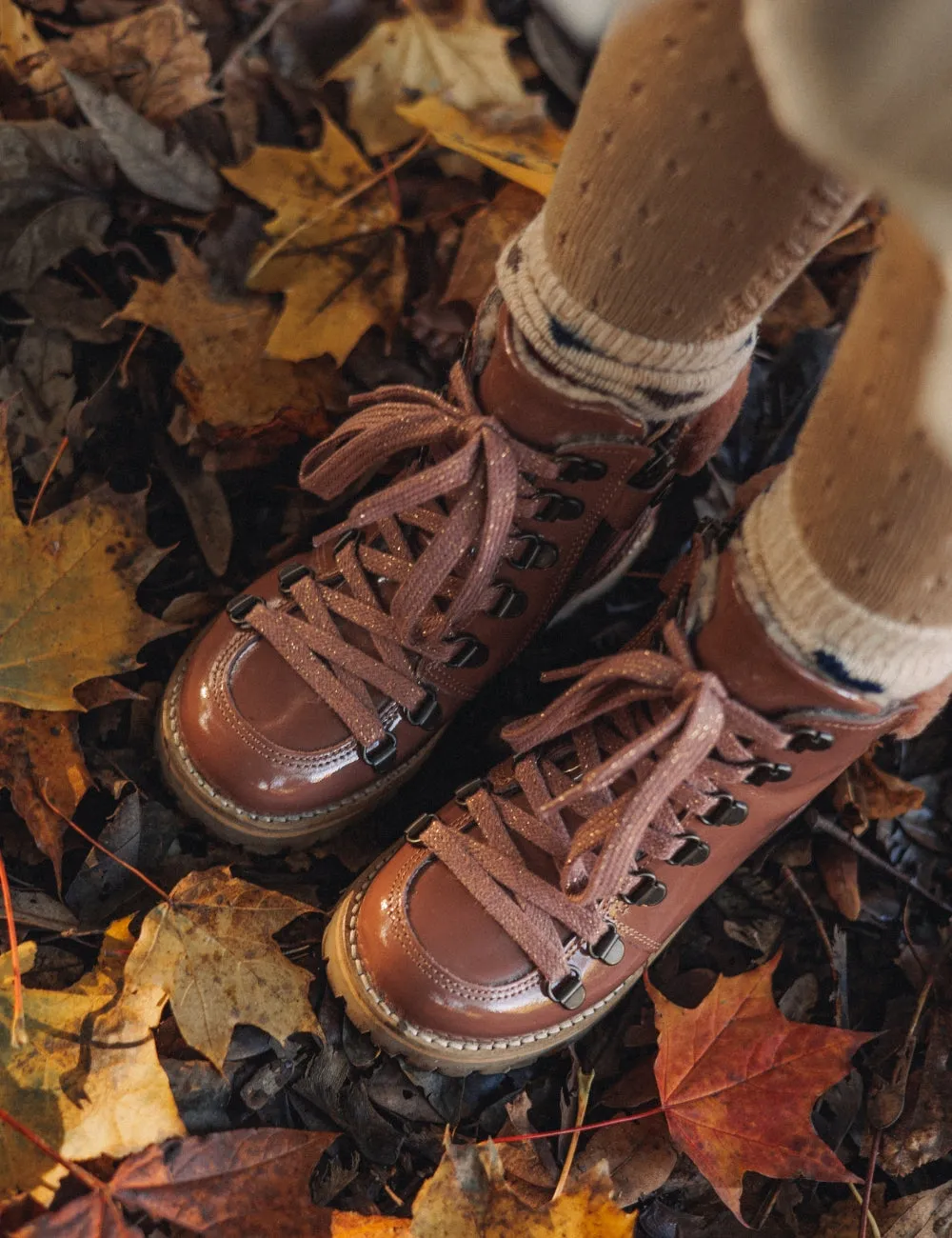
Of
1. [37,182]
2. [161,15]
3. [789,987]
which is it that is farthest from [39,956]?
[161,15]

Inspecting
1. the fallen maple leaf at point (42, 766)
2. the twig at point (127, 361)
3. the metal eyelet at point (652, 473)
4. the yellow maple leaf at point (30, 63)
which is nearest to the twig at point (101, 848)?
the fallen maple leaf at point (42, 766)

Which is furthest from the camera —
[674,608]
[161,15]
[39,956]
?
[161,15]

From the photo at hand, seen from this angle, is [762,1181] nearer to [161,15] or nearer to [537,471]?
[537,471]

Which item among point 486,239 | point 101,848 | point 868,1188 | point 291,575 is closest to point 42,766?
point 101,848

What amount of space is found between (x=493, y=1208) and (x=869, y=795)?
66cm

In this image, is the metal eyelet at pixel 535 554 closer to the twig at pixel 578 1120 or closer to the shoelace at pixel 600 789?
the shoelace at pixel 600 789

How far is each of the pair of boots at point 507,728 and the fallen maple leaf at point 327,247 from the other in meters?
0.28

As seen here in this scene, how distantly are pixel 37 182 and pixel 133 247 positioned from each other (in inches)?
5.5

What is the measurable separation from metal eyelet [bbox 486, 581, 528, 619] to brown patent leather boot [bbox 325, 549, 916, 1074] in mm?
112

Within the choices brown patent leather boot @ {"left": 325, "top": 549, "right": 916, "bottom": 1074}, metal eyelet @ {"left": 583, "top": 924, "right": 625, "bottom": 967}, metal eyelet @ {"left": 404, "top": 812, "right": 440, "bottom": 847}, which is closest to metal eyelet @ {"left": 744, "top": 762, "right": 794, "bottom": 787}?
brown patent leather boot @ {"left": 325, "top": 549, "right": 916, "bottom": 1074}

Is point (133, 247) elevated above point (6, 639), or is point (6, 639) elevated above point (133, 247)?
point (133, 247)

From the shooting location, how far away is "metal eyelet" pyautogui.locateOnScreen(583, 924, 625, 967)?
975mm

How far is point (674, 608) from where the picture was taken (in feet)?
2.94

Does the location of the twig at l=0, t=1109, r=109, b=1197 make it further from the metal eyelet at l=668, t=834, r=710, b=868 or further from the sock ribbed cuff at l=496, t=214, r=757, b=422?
the sock ribbed cuff at l=496, t=214, r=757, b=422
